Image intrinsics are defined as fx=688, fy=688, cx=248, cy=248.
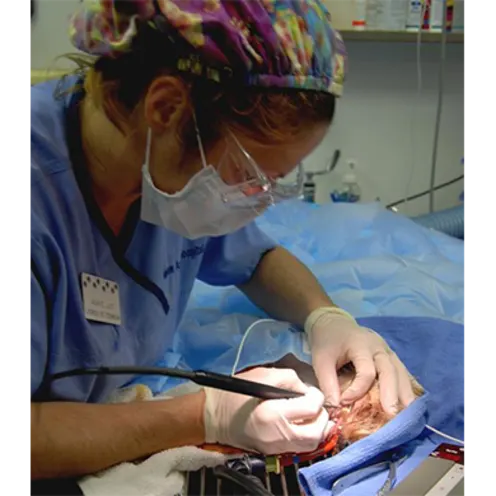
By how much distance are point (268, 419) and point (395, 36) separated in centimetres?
48

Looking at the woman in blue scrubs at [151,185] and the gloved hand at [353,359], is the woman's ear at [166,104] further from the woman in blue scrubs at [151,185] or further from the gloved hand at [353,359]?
the gloved hand at [353,359]

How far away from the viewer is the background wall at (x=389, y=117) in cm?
65

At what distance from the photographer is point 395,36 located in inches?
33.0

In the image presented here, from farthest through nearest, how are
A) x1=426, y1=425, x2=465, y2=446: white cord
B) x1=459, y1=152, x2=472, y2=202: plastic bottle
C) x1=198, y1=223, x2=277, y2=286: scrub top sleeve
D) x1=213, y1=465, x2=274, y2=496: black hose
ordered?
1. x1=198, y1=223, x2=277, y2=286: scrub top sleeve
2. x1=426, y1=425, x2=465, y2=446: white cord
3. x1=213, y1=465, x2=274, y2=496: black hose
4. x1=459, y1=152, x2=472, y2=202: plastic bottle

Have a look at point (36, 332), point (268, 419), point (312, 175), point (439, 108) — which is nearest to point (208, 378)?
point (268, 419)

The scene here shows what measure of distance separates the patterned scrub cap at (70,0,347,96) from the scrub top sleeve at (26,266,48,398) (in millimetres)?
235

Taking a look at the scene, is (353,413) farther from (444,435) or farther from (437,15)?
(437,15)

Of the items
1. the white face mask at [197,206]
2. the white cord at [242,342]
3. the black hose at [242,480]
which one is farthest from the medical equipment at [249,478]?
the white face mask at [197,206]

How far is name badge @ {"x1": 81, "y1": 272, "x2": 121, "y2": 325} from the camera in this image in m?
0.72

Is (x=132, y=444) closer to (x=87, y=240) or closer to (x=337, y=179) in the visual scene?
(x=87, y=240)

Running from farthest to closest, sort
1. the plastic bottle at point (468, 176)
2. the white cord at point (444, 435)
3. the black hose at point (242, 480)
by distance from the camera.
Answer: the white cord at point (444, 435)
the black hose at point (242, 480)
the plastic bottle at point (468, 176)

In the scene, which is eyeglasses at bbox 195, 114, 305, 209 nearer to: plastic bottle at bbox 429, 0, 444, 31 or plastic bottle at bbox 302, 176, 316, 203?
plastic bottle at bbox 302, 176, 316, 203

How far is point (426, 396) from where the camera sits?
0.86m

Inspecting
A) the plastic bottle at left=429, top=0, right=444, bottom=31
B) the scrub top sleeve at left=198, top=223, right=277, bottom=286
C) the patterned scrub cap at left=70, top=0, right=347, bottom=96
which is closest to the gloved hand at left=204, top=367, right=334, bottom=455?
the scrub top sleeve at left=198, top=223, right=277, bottom=286
